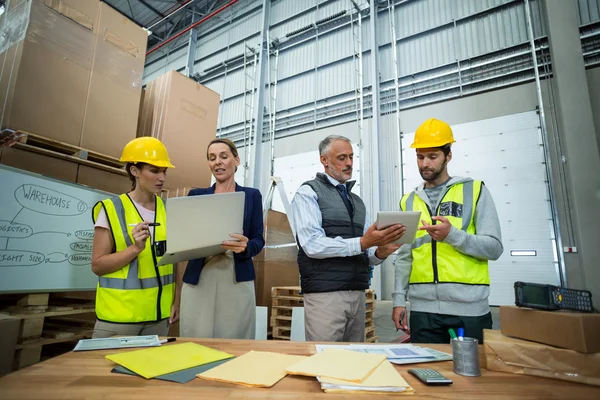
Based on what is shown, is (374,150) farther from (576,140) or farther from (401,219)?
(401,219)

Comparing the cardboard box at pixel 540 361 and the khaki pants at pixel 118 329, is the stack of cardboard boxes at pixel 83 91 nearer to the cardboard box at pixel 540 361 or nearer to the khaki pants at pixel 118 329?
the khaki pants at pixel 118 329

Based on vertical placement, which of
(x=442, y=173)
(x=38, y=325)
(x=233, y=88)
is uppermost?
(x=233, y=88)

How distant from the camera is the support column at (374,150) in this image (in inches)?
283

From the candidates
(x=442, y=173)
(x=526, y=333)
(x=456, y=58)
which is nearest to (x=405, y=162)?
(x=456, y=58)

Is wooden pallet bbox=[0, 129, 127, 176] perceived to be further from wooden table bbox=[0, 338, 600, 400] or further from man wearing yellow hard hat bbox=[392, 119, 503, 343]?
man wearing yellow hard hat bbox=[392, 119, 503, 343]

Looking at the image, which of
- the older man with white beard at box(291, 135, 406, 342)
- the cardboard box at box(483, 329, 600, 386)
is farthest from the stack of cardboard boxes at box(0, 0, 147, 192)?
the cardboard box at box(483, 329, 600, 386)

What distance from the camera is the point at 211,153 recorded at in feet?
6.56

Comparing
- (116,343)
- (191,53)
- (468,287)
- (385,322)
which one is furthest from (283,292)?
(191,53)

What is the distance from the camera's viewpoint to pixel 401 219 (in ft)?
5.16

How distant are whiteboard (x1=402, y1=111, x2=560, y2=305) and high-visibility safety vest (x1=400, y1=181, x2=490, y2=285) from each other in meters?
5.10

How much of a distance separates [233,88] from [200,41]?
259 centimetres

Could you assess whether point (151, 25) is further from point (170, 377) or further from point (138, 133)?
point (170, 377)

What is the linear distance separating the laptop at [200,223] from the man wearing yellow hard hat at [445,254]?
100 cm

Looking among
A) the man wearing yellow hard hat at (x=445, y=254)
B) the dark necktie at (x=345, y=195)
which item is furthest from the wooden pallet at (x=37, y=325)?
the man wearing yellow hard hat at (x=445, y=254)
